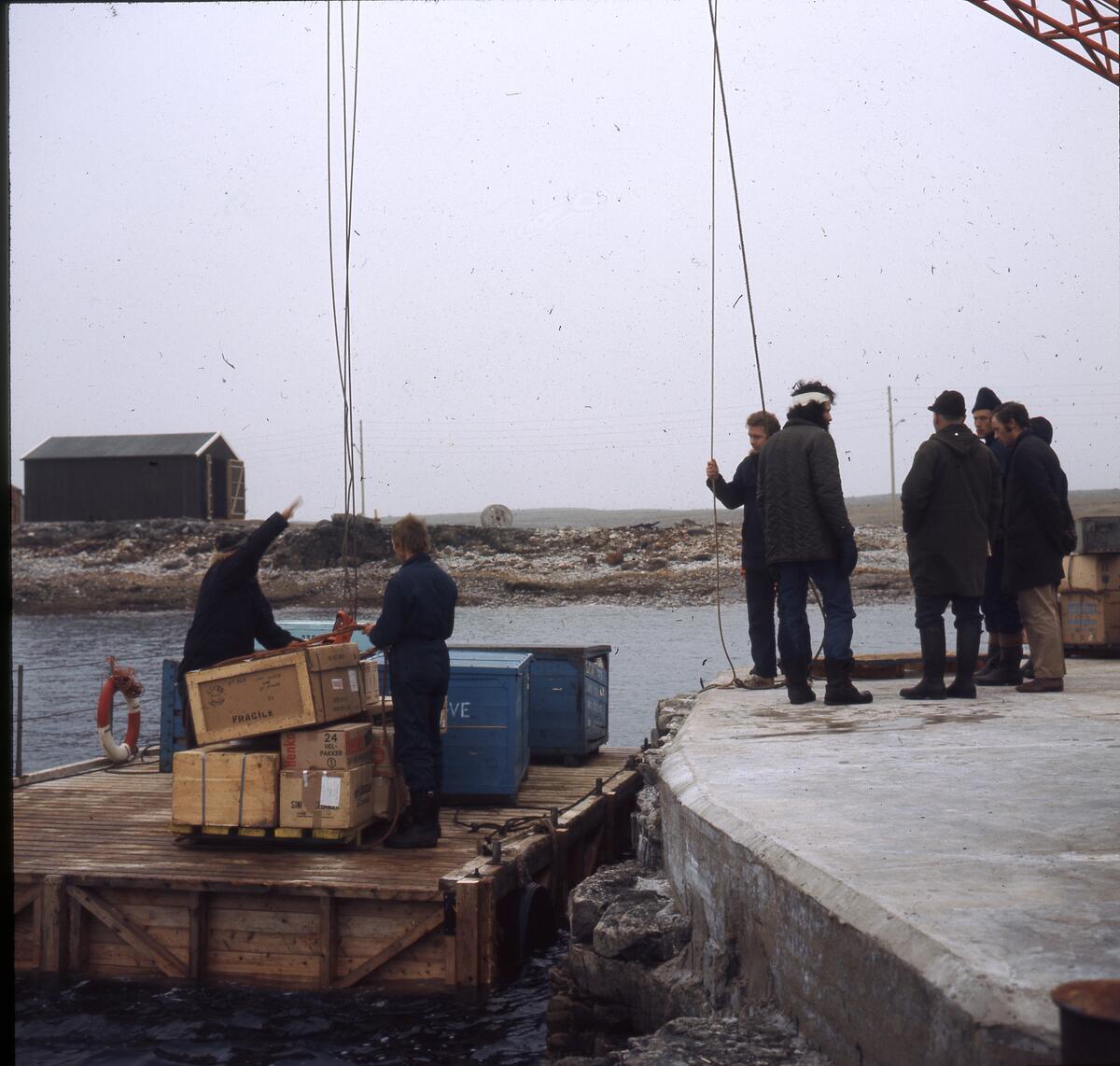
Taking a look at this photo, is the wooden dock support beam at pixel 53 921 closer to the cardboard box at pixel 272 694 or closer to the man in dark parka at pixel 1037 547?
the cardboard box at pixel 272 694

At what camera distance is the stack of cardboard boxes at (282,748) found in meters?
7.95

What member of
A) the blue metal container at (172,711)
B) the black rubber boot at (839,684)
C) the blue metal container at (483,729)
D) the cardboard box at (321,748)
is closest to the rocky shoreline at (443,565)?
the blue metal container at (172,711)

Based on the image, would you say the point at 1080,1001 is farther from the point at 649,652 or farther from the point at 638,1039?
the point at 649,652

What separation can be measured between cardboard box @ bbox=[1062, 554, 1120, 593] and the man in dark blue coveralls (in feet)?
18.7

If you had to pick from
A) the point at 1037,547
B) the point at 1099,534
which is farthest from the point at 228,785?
the point at 1099,534

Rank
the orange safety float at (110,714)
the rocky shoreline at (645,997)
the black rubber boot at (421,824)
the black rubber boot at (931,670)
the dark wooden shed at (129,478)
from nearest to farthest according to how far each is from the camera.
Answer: the rocky shoreline at (645,997)
the black rubber boot at (931,670)
the black rubber boot at (421,824)
the orange safety float at (110,714)
the dark wooden shed at (129,478)

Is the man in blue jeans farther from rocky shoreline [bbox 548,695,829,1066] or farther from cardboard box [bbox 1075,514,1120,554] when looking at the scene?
cardboard box [bbox 1075,514,1120,554]

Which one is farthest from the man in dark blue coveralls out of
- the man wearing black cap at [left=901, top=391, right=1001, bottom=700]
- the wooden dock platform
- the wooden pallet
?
the man wearing black cap at [left=901, top=391, right=1001, bottom=700]

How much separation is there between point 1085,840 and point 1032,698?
13.6 ft

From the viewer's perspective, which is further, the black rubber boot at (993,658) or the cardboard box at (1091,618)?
the cardboard box at (1091,618)

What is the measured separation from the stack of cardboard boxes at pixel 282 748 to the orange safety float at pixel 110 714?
4536 millimetres

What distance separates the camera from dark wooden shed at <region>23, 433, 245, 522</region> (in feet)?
235

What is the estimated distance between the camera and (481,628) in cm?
4909

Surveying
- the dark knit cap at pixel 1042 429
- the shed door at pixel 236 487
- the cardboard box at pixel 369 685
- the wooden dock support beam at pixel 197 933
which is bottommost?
the wooden dock support beam at pixel 197 933
